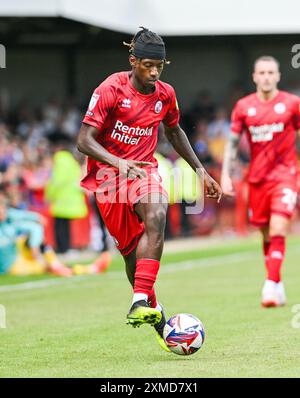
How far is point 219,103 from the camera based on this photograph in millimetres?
33344

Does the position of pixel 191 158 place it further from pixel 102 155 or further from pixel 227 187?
pixel 227 187

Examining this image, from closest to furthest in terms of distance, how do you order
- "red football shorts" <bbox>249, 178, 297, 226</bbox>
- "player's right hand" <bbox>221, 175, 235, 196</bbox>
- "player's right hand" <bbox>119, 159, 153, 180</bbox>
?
"player's right hand" <bbox>119, 159, 153, 180</bbox> → "player's right hand" <bbox>221, 175, 235, 196</bbox> → "red football shorts" <bbox>249, 178, 297, 226</bbox>

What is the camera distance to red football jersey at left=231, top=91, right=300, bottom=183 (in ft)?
39.8

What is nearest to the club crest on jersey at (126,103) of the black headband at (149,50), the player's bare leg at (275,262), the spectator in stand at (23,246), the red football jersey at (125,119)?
the red football jersey at (125,119)

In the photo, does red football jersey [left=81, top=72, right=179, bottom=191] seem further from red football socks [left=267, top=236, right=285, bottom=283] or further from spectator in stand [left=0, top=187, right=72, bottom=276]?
spectator in stand [left=0, top=187, right=72, bottom=276]

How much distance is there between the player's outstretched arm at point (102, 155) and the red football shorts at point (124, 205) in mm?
229

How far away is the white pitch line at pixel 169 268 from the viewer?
15.4 metres

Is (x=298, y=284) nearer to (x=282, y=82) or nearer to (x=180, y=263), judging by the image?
(x=180, y=263)

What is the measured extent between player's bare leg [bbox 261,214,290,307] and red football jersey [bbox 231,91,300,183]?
0.55m

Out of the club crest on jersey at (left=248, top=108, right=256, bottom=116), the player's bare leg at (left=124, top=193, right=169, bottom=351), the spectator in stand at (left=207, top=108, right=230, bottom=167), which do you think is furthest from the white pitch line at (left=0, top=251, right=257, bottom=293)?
the spectator in stand at (left=207, top=108, right=230, bottom=167)

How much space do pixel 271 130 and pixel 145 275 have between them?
14.6 ft

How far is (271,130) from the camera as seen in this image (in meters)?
12.2

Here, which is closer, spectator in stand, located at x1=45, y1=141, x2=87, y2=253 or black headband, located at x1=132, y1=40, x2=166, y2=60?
black headband, located at x1=132, y1=40, x2=166, y2=60

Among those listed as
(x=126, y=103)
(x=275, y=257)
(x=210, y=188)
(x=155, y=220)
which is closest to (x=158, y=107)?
(x=126, y=103)
